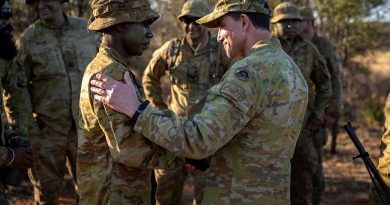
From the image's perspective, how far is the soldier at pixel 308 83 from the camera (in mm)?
6086

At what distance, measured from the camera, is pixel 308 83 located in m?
6.21

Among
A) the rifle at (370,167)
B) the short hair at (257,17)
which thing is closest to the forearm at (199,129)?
the short hair at (257,17)

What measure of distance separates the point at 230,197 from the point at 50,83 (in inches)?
122

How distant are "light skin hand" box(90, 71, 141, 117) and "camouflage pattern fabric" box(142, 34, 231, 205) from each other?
9.27ft

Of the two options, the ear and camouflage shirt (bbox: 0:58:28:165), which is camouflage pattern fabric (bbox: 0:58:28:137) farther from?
the ear

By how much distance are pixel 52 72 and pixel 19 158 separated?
1751 millimetres

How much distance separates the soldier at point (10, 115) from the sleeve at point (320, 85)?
3.25 meters

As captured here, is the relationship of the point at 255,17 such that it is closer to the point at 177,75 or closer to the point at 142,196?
the point at 142,196

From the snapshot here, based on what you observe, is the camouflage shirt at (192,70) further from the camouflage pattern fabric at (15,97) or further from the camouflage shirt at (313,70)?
the camouflage pattern fabric at (15,97)

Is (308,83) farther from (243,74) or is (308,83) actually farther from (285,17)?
(243,74)

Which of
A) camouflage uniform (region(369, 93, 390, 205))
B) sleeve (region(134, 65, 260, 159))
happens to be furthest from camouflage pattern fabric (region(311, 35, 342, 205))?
sleeve (region(134, 65, 260, 159))

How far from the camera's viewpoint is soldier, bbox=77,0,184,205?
2816mm

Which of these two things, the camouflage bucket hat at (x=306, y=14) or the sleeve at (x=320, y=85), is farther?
the camouflage bucket hat at (x=306, y=14)

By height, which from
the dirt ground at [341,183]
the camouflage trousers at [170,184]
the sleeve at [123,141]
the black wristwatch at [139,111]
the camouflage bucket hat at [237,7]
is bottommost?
the dirt ground at [341,183]
